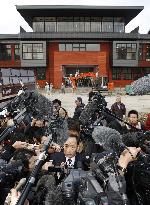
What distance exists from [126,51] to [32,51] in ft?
38.4

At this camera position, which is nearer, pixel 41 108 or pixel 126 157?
pixel 126 157

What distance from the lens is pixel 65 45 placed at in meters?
44.2

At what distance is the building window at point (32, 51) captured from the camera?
143ft

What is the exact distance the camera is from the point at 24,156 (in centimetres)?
398

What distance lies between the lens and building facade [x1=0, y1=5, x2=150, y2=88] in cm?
4338

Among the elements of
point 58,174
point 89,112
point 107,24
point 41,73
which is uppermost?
point 107,24

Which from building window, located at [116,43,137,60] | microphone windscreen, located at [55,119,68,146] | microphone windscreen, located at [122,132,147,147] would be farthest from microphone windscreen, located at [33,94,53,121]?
building window, located at [116,43,137,60]

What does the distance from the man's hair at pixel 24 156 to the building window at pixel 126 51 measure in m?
40.7

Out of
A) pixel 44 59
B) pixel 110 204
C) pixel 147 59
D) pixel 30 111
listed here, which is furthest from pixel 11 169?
pixel 147 59

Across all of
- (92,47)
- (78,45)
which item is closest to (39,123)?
(78,45)

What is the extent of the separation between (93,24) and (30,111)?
39.6 metres

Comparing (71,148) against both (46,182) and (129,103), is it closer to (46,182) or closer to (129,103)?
(46,182)

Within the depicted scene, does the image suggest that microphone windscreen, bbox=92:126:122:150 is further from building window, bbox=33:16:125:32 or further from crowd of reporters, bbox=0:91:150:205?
Answer: building window, bbox=33:16:125:32

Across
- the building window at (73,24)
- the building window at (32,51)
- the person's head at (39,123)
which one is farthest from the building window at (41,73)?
the person's head at (39,123)
